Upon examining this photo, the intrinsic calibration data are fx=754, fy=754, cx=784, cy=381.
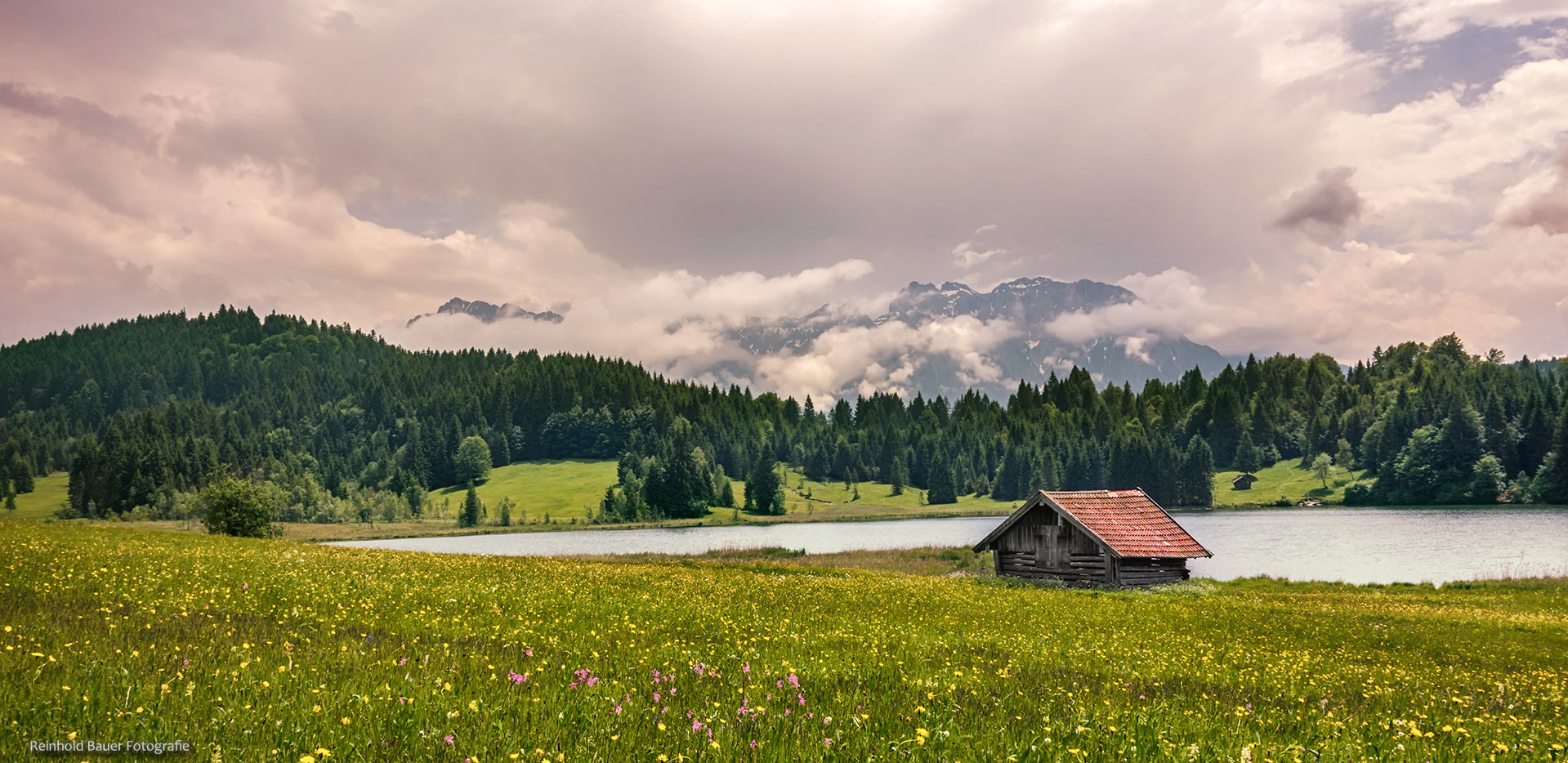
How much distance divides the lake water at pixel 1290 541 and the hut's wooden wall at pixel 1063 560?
55.7 feet

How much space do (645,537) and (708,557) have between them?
53.1m

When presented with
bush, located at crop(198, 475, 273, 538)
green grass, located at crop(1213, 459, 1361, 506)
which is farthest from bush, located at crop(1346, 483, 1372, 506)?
bush, located at crop(198, 475, 273, 538)

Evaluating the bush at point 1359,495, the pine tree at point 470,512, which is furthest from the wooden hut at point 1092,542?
the bush at point 1359,495

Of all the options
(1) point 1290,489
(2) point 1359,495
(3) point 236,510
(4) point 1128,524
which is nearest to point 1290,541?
(4) point 1128,524

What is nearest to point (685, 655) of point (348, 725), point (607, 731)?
point (607, 731)

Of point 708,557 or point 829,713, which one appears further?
point 708,557

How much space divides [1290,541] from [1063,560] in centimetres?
6177

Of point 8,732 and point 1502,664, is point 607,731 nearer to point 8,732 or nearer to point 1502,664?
point 8,732

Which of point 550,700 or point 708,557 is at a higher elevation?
point 550,700

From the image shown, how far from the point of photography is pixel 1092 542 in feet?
148

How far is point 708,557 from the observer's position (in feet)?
246

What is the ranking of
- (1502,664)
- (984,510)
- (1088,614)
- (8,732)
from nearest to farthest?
(8,732), (1502,664), (1088,614), (984,510)

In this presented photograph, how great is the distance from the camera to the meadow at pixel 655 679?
616cm

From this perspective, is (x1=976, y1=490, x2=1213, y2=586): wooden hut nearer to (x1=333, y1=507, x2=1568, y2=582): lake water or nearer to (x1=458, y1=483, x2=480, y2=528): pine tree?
(x1=333, y1=507, x2=1568, y2=582): lake water
